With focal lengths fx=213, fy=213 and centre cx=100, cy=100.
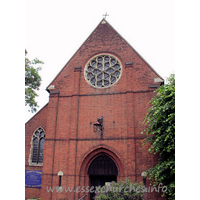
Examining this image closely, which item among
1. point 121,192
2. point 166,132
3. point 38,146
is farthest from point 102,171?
point 38,146

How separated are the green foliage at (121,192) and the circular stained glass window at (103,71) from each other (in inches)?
305

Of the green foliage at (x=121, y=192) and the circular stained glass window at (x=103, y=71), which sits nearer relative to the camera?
the green foliage at (x=121, y=192)

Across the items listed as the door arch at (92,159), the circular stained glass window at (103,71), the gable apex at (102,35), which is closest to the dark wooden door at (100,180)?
the door arch at (92,159)

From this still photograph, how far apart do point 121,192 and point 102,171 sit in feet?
14.1

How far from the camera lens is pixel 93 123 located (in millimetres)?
15297

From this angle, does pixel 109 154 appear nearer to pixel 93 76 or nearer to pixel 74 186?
pixel 74 186

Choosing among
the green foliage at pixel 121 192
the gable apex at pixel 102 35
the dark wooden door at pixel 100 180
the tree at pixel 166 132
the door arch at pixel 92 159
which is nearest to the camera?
the green foliage at pixel 121 192

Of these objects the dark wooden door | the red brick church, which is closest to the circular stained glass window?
the red brick church

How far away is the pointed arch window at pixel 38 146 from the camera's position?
16.8 m

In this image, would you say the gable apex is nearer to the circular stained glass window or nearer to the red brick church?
the red brick church

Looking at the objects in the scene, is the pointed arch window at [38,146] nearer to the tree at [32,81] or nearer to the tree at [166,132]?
the tree at [32,81]

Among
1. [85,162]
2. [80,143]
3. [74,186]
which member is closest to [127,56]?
[80,143]

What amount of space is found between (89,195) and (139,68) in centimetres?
964

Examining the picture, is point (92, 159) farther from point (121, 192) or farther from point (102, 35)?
point (102, 35)
